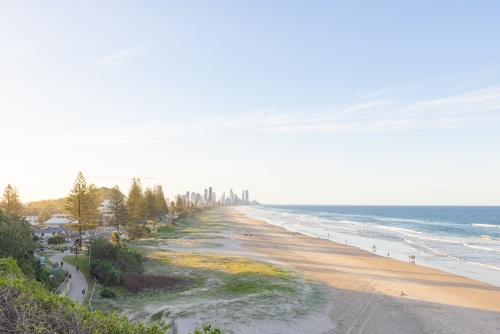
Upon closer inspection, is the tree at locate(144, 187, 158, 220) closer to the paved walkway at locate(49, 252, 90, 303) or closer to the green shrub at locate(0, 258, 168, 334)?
the paved walkway at locate(49, 252, 90, 303)

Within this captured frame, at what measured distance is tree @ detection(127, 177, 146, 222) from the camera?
6659cm

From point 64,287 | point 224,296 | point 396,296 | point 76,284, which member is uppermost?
point 64,287

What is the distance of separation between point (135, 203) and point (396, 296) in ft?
185

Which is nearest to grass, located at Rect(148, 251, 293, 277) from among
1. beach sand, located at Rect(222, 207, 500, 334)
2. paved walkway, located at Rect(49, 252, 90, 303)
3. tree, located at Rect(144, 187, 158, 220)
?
beach sand, located at Rect(222, 207, 500, 334)

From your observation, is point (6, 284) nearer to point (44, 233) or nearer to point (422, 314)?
point (422, 314)

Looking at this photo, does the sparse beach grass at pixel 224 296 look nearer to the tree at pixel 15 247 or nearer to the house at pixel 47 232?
the tree at pixel 15 247

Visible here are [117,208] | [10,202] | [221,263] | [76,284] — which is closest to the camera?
[76,284]

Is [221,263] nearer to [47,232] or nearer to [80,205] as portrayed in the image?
[80,205]

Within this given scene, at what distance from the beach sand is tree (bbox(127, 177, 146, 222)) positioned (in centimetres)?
3524

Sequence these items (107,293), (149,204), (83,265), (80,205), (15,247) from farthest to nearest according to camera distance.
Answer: (149,204) < (80,205) < (83,265) < (107,293) < (15,247)

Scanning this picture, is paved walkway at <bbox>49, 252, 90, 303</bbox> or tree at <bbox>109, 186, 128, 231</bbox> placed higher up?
tree at <bbox>109, 186, 128, 231</bbox>

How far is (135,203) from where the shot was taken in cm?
6925

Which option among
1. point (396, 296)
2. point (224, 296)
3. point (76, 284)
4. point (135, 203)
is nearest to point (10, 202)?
point (135, 203)

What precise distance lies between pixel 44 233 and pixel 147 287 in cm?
3944
